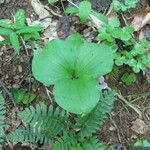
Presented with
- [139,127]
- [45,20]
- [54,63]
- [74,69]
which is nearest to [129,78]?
[139,127]

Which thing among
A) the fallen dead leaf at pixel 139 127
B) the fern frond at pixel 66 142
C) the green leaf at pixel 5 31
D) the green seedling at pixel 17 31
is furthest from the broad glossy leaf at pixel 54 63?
the fallen dead leaf at pixel 139 127

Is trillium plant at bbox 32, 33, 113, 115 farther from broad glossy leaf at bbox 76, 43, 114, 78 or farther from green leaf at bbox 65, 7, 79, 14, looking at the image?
green leaf at bbox 65, 7, 79, 14

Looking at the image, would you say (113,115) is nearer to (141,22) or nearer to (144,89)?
(144,89)

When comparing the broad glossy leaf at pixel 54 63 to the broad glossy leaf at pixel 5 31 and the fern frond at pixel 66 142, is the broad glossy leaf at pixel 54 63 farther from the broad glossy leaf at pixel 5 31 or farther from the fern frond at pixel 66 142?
the fern frond at pixel 66 142

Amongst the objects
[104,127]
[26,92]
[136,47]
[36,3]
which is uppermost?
[36,3]

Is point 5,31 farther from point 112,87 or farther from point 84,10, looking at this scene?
point 112,87

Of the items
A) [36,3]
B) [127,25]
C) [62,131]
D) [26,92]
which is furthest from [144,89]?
[36,3]
